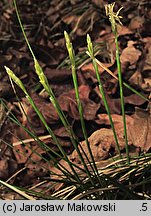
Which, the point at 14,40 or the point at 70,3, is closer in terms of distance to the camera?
the point at 14,40

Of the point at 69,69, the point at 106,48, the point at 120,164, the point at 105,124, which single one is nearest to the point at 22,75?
the point at 69,69

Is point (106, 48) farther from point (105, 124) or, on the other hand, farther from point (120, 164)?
point (120, 164)

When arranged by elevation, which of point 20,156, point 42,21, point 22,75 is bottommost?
point 20,156

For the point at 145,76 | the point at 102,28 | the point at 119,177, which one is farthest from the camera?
the point at 102,28

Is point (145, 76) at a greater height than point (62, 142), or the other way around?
point (145, 76)

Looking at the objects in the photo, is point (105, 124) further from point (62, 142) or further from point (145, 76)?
point (145, 76)
